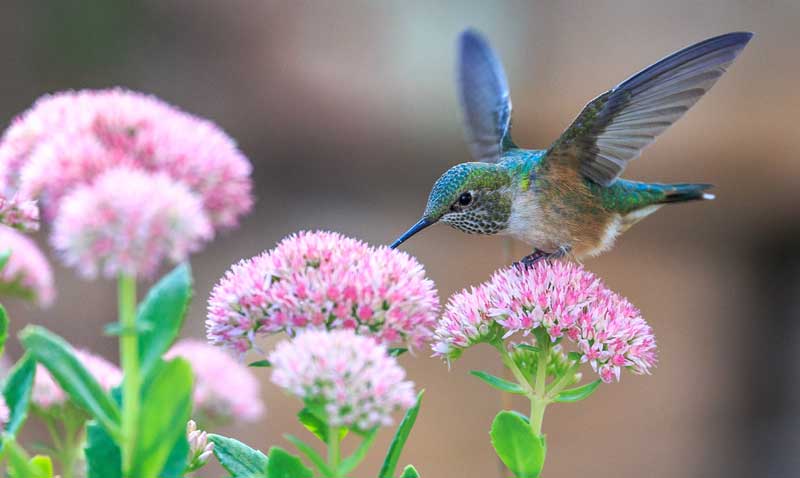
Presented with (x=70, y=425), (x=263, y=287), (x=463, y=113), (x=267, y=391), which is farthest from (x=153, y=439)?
(x=267, y=391)

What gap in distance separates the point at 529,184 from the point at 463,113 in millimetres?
355

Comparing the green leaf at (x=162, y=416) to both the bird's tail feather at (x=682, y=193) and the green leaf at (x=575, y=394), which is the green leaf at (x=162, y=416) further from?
the bird's tail feather at (x=682, y=193)

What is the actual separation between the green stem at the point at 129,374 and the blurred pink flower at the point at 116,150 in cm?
10

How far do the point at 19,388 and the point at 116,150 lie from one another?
290 mm

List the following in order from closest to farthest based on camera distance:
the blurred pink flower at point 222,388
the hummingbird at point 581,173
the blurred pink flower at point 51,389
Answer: the blurred pink flower at point 51,389 < the hummingbird at point 581,173 < the blurred pink flower at point 222,388

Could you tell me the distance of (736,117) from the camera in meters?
3.56

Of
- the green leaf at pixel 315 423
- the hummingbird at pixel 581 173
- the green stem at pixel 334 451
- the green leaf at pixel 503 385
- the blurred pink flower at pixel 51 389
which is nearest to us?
the green stem at pixel 334 451

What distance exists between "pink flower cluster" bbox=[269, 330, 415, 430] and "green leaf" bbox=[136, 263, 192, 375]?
0.10 metres

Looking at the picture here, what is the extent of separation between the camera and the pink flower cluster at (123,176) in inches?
28.2

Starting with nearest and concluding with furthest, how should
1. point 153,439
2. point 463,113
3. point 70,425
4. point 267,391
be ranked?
point 153,439 < point 70,425 < point 463,113 < point 267,391

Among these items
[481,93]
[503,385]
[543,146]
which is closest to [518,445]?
[503,385]

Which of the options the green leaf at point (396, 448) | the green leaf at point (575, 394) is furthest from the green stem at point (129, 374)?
the green leaf at point (575, 394)

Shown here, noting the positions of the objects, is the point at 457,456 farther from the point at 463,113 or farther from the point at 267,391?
the point at 463,113

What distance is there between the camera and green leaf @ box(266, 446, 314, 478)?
2.68ft
